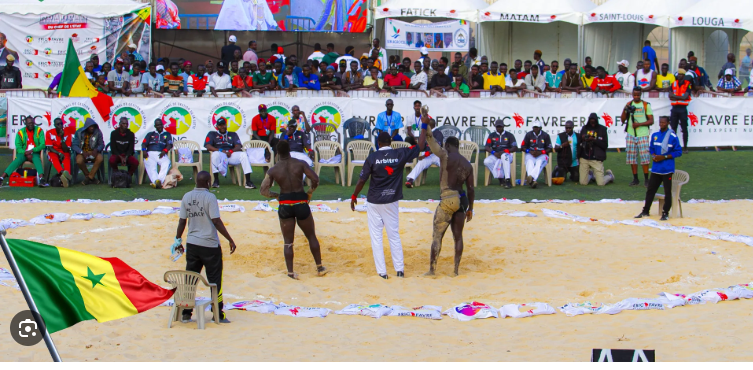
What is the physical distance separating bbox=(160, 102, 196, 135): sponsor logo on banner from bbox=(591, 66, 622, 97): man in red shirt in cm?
988

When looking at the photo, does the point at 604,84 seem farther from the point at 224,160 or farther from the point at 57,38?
the point at 57,38

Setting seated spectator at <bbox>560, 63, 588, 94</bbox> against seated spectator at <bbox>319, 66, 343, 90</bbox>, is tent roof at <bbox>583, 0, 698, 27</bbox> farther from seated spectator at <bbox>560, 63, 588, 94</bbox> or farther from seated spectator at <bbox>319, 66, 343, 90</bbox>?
seated spectator at <bbox>319, 66, 343, 90</bbox>

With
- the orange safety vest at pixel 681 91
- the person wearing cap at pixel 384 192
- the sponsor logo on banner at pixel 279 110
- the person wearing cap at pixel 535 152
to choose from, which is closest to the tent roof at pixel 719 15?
the orange safety vest at pixel 681 91

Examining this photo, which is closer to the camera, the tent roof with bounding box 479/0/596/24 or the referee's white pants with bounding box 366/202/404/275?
the referee's white pants with bounding box 366/202/404/275

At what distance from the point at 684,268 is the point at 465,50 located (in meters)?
13.2

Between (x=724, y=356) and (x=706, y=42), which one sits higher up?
(x=706, y=42)

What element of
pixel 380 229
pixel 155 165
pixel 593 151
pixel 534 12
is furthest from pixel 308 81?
pixel 380 229

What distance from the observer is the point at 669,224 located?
42.0ft

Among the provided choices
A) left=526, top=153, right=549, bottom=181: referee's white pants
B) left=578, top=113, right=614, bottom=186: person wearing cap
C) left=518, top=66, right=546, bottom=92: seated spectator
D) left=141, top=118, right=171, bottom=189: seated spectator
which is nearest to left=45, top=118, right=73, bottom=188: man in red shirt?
left=141, top=118, right=171, bottom=189: seated spectator

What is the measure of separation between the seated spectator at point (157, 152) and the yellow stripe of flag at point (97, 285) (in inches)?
Result: 433

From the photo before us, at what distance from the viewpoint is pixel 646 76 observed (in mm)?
20250

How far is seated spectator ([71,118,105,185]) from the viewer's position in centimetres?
1631
